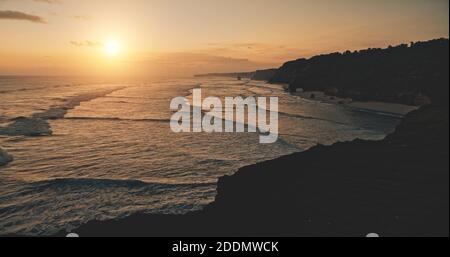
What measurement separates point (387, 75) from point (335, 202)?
55.3 m

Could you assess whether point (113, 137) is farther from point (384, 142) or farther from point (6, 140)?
point (384, 142)

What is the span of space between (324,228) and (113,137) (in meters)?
19.2

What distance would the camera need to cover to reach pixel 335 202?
30.9 feet

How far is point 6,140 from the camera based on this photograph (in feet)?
72.2

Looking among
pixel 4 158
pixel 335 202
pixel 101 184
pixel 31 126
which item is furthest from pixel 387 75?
pixel 4 158

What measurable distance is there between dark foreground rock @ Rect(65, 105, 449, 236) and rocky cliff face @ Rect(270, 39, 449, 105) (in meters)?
26.3

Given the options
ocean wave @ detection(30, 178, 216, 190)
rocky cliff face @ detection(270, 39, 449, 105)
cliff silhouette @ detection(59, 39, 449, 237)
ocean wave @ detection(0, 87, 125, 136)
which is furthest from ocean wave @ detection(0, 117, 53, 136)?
rocky cliff face @ detection(270, 39, 449, 105)

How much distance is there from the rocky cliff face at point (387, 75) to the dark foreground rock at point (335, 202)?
26.3 meters

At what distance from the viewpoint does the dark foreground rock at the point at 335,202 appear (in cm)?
812

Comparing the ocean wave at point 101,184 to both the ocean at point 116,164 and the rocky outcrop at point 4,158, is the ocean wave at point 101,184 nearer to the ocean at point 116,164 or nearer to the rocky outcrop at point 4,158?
the ocean at point 116,164

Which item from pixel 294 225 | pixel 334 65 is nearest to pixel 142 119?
pixel 294 225

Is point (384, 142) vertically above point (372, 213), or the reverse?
point (384, 142)

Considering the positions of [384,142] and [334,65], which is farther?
[334,65]

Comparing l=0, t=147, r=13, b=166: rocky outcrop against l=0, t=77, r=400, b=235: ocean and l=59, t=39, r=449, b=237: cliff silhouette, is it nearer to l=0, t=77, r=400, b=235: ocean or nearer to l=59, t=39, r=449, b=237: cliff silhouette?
l=0, t=77, r=400, b=235: ocean
